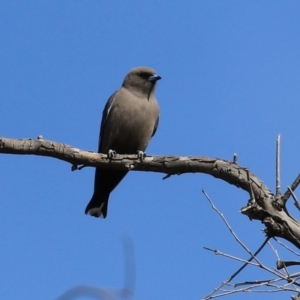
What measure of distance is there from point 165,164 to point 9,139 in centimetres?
111

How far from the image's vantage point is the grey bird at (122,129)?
24.6ft

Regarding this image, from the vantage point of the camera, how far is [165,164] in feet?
15.9

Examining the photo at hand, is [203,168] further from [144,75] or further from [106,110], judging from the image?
[144,75]

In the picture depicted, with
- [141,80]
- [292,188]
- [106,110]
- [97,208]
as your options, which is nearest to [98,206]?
[97,208]

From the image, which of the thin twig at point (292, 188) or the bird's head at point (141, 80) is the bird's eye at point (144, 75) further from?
the thin twig at point (292, 188)

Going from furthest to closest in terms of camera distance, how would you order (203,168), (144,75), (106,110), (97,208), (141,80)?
(144,75) → (141,80) → (106,110) → (97,208) → (203,168)

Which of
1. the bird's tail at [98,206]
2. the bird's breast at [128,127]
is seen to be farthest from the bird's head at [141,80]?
the bird's tail at [98,206]

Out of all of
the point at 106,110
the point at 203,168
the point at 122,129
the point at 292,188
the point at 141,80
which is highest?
the point at 141,80

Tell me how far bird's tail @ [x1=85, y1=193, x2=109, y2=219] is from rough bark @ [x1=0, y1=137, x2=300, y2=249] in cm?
247

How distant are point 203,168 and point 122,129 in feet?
9.71

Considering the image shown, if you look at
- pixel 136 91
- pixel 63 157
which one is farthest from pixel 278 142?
pixel 136 91

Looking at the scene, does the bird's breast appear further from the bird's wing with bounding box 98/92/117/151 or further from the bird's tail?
the bird's tail

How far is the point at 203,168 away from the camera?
462 centimetres

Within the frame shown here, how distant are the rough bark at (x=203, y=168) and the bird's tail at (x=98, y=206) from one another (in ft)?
8.09
